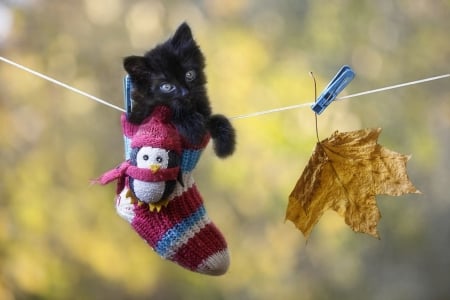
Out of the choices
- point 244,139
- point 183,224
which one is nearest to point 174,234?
point 183,224

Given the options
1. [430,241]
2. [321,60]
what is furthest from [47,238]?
[430,241]

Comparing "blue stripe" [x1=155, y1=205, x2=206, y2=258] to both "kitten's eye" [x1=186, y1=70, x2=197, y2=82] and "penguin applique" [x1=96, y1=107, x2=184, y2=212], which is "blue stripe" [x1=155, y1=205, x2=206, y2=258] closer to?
"penguin applique" [x1=96, y1=107, x2=184, y2=212]

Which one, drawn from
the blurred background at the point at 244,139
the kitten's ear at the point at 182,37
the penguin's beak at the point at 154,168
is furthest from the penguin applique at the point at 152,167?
the blurred background at the point at 244,139

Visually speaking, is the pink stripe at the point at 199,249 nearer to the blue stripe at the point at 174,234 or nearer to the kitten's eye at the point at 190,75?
the blue stripe at the point at 174,234

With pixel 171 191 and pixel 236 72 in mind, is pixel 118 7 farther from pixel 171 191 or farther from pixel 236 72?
pixel 171 191

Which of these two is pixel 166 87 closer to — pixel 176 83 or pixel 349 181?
pixel 176 83

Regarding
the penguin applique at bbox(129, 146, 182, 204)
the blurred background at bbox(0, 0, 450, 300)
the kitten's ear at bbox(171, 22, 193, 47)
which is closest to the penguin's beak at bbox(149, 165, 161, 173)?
the penguin applique at bbox(129, 146, 182, 204)
